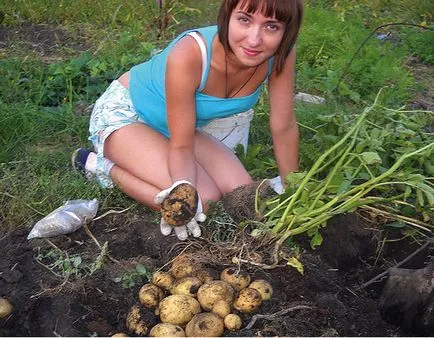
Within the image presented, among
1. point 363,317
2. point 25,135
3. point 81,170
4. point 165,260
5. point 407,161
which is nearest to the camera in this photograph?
point 363,317

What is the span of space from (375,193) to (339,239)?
0.76 ft

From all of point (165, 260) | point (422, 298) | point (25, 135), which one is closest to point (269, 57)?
point (165, 260)

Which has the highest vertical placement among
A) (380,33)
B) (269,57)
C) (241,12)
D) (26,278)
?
(241,12)

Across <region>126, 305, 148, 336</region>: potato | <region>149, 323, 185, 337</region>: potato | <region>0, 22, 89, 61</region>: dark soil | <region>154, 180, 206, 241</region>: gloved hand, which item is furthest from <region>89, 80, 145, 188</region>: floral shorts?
<region>0, 22, 89, 61</region>: dark soil

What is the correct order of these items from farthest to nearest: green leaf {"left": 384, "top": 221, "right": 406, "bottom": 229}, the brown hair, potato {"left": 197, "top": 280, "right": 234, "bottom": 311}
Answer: green leaf {"left": 384, "top": 221, "right": 406, "bottom": 229}
the brown hair
potato {"left": 197, "top": 280, "right": 234, "bottom": 311}

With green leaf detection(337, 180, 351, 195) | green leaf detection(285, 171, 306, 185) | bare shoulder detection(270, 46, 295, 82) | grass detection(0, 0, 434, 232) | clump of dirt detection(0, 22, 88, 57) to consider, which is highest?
bare shoulder detection(270, 46, 295, 82)

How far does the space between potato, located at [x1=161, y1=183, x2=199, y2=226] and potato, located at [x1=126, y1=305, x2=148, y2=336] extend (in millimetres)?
377

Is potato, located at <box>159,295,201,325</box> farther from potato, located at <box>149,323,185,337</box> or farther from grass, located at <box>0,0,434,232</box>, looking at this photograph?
grass, located at <box>0,0,434,232</box>

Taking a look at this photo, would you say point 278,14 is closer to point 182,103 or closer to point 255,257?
point 182,103

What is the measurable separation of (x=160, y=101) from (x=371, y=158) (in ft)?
2.94

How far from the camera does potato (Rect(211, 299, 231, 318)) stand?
7.16ft

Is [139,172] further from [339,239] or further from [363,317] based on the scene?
[363,317]

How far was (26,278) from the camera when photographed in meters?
2.44

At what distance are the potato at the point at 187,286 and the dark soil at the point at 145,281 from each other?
0.11 meters
